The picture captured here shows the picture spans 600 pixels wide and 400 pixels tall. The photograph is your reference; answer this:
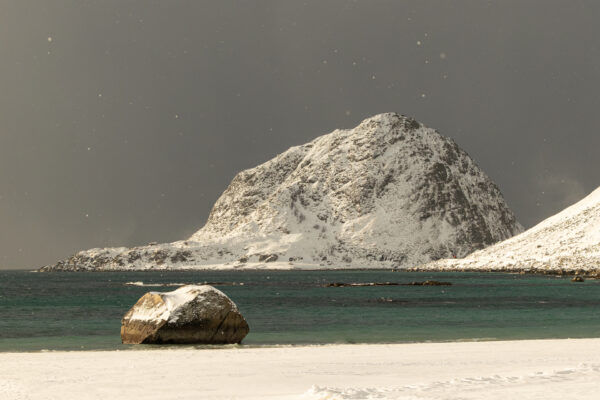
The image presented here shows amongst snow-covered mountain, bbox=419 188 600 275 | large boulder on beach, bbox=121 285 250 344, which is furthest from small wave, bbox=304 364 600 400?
snow-covered mountain, bbox=419 188 600 275

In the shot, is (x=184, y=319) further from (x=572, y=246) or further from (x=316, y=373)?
(x=572, y=246)

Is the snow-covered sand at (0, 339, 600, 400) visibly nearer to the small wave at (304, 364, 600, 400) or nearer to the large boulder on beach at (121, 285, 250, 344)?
the small wave at (304, 364, 600, 400)

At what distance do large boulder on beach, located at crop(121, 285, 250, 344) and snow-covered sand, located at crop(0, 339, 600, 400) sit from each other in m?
1.83

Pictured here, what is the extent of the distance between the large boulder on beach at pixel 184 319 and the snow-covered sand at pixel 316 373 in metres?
1.83

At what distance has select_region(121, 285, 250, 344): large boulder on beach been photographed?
28.2m

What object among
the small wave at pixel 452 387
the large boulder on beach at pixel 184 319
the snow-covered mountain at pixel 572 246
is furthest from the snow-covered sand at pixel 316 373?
the snow-covered mountain at pixel 572 246

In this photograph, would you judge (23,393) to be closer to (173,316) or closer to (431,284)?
(173,316)

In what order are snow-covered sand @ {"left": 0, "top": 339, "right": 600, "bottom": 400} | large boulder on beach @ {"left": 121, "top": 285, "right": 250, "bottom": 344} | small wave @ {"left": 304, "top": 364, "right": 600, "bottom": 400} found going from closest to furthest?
small wave @ {"left": 304, "top": 364, "right": 600, "bottom": 400}, snow-covered sand @ {"left": 0, "top": 339, "right": 600, "bottom": 400}, large boulder on beach @ {"left": 121, "top": 285, "right": 250, "bottom": 344}

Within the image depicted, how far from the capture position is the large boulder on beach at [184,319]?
28250 millimetres

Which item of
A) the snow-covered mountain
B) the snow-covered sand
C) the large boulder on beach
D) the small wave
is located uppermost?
the small wave

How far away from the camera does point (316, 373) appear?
19.2 meters

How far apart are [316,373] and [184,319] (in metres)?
10.5

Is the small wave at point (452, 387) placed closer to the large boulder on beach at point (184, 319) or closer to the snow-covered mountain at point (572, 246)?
the large boulder on beach at point (184, 319)

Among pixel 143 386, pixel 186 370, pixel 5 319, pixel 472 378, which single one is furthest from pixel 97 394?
pixel 5 319
